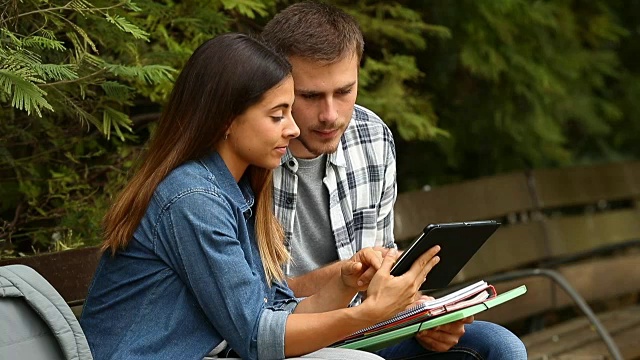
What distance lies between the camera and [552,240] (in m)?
6.09

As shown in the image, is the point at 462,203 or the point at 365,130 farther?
the point at 462,203

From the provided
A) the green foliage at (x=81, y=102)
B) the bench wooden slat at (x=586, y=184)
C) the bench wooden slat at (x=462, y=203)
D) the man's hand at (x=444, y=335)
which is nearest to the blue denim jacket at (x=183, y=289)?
the green foliage at (x=81, y=102)

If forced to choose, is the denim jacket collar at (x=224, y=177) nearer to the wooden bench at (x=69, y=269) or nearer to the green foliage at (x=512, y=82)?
the wooden bench at (x=69, y=269)

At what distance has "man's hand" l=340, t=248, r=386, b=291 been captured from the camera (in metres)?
2.96

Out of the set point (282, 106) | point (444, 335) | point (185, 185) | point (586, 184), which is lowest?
point (586, 184)

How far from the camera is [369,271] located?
2.97m

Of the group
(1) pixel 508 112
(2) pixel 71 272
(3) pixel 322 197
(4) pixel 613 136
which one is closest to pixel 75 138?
(2) pixel 71 272

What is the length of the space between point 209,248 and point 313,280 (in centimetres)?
73

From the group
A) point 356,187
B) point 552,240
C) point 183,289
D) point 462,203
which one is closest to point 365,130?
point 356,187

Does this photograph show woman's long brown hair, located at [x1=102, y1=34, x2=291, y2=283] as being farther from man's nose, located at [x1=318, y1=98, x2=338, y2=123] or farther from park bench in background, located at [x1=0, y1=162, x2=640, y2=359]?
park bench in background, located at [x1=0, y1=162, x2=640, y2=359]

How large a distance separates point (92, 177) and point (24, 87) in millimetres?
1119

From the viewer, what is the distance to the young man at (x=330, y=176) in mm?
3287

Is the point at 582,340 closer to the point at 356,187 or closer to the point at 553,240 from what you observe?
the point at 553,240

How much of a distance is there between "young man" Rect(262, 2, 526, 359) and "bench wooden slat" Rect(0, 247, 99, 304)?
21.9 inches
